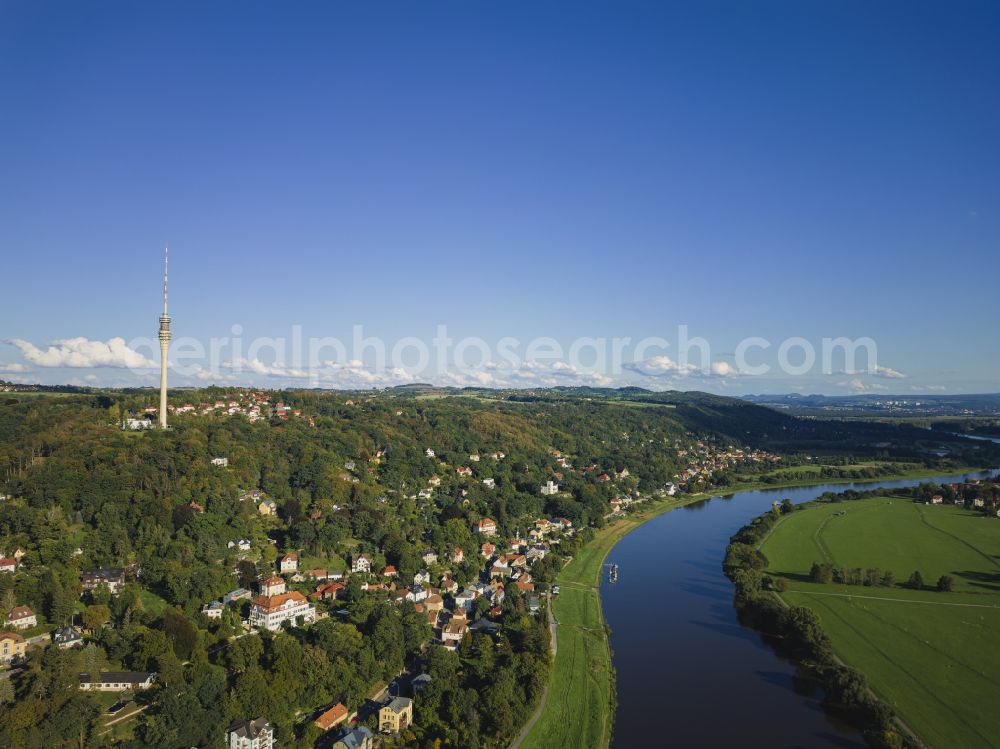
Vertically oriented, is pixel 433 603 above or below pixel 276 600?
below

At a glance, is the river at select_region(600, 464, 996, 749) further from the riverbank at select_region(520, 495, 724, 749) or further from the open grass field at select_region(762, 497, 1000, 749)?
the open grass field at select_region(762, 497, 1000, 749)

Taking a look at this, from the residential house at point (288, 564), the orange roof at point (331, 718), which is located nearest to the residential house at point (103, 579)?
the residential house at point (288, 564)

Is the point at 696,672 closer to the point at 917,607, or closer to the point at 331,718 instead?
the point at 331,718

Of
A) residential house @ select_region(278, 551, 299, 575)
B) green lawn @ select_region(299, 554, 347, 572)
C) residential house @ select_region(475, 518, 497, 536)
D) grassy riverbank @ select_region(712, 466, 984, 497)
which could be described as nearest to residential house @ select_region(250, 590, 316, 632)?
residential house @ select_region(278, 551, 299, 575)

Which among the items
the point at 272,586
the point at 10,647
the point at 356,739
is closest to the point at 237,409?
the point at 272,586

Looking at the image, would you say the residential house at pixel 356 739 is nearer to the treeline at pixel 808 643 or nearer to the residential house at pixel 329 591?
the residential house at pixel 329 591

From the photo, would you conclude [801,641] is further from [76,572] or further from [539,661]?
[76,572]
